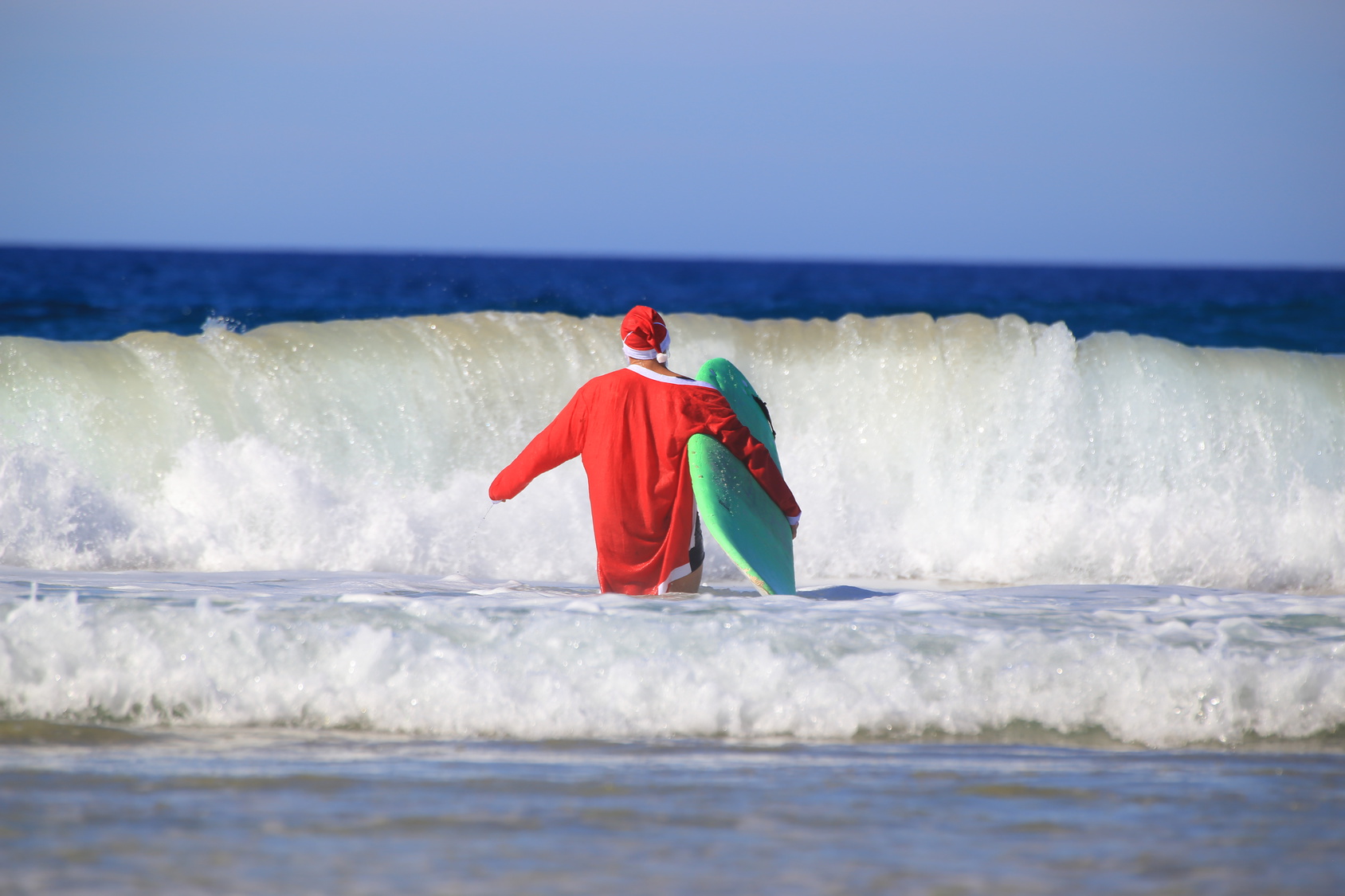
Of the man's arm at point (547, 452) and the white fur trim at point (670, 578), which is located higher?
the man's arm at point (547, 452)

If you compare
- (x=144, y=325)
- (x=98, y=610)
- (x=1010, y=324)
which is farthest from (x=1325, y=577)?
(x=144, y=325)

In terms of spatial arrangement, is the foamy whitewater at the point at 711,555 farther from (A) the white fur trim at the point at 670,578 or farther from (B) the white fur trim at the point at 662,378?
(B) the white fur trim at the point at 662,378

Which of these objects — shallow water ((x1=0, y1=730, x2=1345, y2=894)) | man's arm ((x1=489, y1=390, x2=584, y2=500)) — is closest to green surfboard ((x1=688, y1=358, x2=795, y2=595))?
man's arm ((x1=489, y1=390, x2=584, y2=500))

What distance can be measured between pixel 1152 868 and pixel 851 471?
525cm

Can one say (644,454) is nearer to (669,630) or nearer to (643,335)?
(643,335)

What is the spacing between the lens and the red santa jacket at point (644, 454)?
4.68 m

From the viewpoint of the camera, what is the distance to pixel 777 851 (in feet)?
9.68

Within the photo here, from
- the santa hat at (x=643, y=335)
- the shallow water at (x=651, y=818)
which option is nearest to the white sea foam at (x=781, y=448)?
the santa hat at (x=643, y=335)

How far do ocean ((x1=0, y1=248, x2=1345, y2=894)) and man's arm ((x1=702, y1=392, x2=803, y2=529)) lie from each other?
0.49 meters

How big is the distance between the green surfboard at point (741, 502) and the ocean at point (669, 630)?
151 millimetres

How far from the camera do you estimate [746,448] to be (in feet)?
15.4

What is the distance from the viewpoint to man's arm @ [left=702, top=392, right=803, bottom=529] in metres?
4.67

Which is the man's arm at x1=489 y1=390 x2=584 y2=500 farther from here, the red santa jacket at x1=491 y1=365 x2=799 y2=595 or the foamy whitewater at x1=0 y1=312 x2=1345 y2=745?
the foamy whitewater at x1=0 y1=312 x2=1345 y2=745

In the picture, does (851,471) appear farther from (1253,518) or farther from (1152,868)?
(1152,868)
